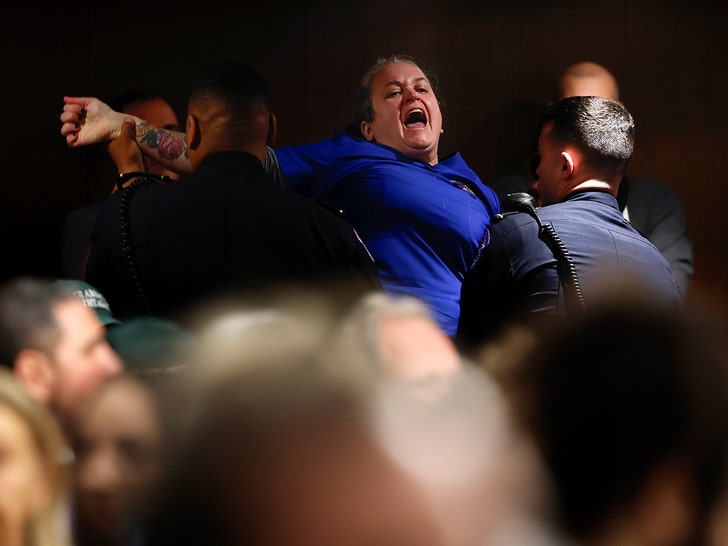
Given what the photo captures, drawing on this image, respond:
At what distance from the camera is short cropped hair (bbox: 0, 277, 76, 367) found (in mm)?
1134

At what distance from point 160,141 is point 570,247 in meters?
0.78

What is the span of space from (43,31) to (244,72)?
0.88 meters

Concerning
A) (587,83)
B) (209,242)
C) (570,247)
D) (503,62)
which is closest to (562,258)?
(570,247)

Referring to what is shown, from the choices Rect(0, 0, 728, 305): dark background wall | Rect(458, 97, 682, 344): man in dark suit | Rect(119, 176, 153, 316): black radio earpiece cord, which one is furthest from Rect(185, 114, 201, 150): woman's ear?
Rect(0, 0, 728, 305): dark background wall

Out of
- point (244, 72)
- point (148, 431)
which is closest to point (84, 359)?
point (148, 431)

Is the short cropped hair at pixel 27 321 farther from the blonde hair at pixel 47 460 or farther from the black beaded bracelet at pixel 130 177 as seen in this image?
the black beaded bracelet at pixel 130 177

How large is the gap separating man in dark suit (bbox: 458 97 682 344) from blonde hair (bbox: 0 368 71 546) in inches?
28.0

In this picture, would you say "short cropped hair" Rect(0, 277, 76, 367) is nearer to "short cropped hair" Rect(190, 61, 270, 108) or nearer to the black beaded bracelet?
the black beaded bracelet

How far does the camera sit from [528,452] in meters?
1.21

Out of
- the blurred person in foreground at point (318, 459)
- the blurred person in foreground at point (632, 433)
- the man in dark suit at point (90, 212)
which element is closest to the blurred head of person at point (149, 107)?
the man in dark suit at point (90, 212)

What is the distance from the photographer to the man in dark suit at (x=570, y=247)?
1475 mm

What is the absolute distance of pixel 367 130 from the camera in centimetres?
202

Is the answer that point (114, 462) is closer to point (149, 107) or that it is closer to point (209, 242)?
point (209, 242)

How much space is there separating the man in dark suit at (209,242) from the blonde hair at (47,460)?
0.27 metres
